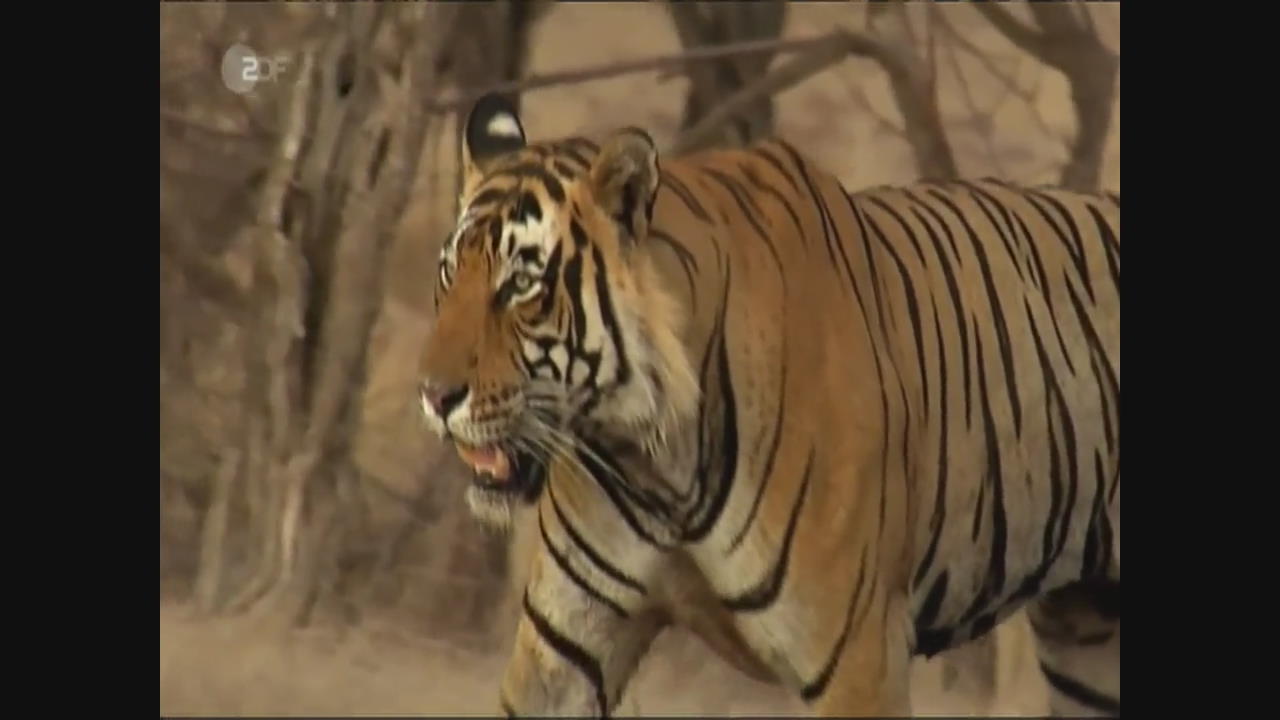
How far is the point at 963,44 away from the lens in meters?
1.07

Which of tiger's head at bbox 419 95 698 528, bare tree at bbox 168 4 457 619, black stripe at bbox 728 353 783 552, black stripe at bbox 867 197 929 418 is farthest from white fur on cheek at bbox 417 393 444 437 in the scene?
black stripe at bbox 867 197 929 418

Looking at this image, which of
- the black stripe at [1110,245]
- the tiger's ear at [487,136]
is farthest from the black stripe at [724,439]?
the black stripe at [1110,245]

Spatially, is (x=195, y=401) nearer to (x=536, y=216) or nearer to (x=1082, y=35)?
(x=536, y=216)

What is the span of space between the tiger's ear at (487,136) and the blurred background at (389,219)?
2 centimetres

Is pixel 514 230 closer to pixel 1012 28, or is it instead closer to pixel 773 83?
pixel 773 83

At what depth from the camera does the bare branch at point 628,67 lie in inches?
42.9

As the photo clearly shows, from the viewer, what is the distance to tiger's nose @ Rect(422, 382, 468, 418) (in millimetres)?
958

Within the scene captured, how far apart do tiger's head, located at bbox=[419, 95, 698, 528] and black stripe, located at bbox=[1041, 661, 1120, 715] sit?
14.7 inches

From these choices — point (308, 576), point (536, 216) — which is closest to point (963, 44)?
point (536, 216)

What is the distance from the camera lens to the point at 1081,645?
1.09 metres

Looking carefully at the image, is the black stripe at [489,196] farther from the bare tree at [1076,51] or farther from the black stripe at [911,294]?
the bare tree at [1076,51]

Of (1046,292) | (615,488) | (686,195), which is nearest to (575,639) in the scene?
(615,488)
